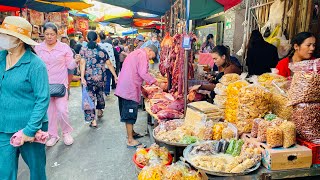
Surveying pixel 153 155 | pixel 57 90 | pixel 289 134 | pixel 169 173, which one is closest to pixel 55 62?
pixel 57 90

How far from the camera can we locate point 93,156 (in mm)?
4477

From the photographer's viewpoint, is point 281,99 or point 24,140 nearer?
point 24,140

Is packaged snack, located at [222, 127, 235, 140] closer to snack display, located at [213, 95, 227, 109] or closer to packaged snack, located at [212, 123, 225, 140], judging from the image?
packaged snack, located at [212, 123, 225, 140]

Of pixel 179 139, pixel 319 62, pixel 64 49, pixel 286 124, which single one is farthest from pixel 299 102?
pixel 64 49

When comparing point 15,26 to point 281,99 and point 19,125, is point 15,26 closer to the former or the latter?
point 19,125

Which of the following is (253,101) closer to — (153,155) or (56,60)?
(153,155)

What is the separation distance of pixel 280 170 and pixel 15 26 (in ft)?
7.88

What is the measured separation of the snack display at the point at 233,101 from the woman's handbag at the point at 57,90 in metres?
2.76

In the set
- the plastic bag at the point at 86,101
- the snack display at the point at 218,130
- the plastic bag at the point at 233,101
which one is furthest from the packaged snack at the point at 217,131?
the plastic bag at the point at 86,101

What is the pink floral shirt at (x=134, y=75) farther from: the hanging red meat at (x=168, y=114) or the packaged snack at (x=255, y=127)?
the packaged snack at (x=255, y=127)

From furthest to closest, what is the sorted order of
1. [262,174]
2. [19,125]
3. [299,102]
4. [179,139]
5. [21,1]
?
[21,1] → [179,139] → [19,125] → [299,102] → [262,174]

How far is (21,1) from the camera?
570 cm

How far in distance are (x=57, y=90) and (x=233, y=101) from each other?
287 centimetres

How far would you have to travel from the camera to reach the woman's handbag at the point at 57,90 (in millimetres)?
4484
